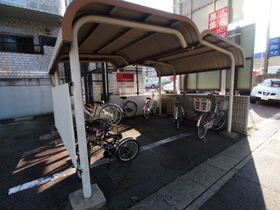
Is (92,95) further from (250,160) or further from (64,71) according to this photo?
(250,160)

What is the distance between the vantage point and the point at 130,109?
7426mm

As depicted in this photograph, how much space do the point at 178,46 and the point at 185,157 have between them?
2898 millimetres

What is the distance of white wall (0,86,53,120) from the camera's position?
7.99 m

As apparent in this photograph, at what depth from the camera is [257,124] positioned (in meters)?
A: 6.03

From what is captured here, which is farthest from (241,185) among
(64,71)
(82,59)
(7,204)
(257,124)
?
(64,71)

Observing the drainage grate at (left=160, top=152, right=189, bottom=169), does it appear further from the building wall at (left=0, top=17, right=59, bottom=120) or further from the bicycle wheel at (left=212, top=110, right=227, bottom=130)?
the building wall at (left=0, top=17, right=59, bottom=120)

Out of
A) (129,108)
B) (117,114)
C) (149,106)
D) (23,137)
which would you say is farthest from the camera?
(149,106)

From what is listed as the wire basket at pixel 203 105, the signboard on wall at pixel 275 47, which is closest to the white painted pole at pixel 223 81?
the wire basket at pixel 203 105

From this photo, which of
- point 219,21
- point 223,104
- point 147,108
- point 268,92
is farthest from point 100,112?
point 268,92

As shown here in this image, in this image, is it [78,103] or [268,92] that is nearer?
[78,103]

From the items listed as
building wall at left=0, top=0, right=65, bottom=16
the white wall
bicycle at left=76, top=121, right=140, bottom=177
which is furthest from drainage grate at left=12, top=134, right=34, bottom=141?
building wall at left=0, top=0, right=65, bottom=16

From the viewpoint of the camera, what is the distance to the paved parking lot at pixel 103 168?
241 cm

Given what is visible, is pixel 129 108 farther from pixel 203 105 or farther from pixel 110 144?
pixel 110 144

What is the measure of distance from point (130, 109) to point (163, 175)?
4780mm
